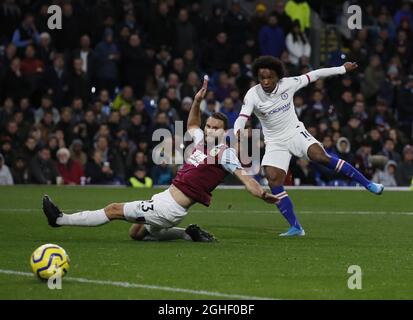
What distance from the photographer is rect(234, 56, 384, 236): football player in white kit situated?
50.9ft

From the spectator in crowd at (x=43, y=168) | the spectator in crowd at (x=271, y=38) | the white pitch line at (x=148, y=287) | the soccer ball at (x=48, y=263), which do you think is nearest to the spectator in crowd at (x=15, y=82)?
the spectator in crowd at (x=43, y=168)

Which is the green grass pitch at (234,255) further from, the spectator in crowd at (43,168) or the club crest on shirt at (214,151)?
the spectator in crowd at (43,168)

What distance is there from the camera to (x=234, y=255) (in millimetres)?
12695

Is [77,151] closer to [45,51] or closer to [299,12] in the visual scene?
[45,51]

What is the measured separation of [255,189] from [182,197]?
1.18m

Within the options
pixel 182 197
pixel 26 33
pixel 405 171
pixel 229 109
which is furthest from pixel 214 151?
pixel 26 33

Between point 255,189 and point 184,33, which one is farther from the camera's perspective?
point 184,33

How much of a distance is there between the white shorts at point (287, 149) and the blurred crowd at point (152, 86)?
1091 centimetres

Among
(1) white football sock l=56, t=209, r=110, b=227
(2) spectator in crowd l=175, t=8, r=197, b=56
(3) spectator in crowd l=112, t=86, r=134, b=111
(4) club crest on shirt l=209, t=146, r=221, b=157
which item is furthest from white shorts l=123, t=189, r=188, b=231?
(2) spectator in crowd l=175, t=8, r=197, b=56

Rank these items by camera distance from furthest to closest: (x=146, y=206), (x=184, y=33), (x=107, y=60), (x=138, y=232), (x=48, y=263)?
(x=184, y=33) < (x=107, y=60) < (x=138, y=232) < (x=146, y=206) < (x=48, y=263)

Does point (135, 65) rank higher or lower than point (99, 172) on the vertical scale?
higher

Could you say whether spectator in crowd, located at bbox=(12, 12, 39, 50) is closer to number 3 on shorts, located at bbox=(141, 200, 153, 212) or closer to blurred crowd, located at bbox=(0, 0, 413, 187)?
blurred crowd, located at bbox=(0, 0, 413, 187)

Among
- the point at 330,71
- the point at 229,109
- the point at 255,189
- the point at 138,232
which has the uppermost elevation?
the point at 330,71

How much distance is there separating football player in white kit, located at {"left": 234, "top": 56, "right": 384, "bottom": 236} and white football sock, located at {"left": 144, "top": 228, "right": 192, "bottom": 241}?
5.47 ft
